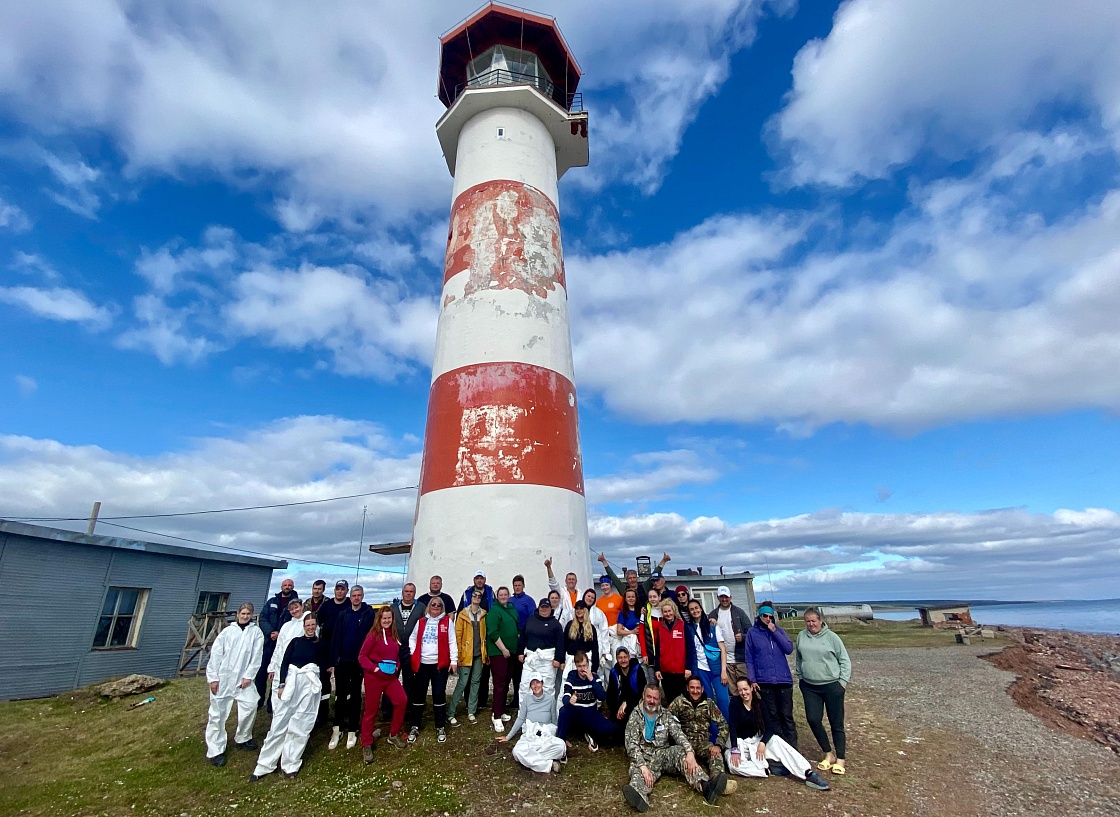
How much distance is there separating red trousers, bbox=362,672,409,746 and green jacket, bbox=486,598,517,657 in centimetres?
123

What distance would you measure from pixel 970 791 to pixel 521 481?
733 cm

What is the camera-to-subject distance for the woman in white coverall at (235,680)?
273 inches

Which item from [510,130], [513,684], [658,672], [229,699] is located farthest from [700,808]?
[510,130]

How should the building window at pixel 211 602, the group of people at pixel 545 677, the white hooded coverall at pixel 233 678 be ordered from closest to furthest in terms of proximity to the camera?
the group of people at pixel 545 677
the white hooded coverall at pixel 233 678
the building window at pixel 211 602

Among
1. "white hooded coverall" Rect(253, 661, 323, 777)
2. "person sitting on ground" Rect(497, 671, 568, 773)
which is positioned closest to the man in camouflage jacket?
"person sitting on ground" Rect(497, 671, 568, 773)

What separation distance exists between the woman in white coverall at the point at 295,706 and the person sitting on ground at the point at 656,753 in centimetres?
377

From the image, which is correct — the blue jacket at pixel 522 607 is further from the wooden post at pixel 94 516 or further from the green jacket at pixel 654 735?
the wooden post at pixel 94 516

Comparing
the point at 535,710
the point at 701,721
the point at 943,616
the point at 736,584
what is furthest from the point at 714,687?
the point at 943,616

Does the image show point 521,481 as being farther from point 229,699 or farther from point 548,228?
point 548,228

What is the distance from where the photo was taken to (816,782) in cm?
611

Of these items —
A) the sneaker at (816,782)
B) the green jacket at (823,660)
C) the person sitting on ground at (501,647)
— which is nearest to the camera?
the sneaker at (816,782)

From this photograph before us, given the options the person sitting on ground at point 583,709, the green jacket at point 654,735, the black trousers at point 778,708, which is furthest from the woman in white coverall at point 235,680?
the black trousers at point 778,708

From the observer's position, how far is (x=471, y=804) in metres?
5.75

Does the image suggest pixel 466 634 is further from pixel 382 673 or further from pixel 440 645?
pixel 382 673
